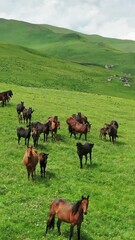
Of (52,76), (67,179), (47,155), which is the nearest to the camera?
(47,155)

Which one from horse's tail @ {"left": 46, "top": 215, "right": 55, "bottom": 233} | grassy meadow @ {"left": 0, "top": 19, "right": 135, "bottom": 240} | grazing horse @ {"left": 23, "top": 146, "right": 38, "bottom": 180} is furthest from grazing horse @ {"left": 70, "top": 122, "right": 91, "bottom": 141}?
horse's tail @ {"left": 46, "top": 215, "right": 55, "bottom": 233}

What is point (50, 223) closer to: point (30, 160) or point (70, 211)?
point (70, 211)

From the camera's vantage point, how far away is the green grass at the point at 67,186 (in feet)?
55.0

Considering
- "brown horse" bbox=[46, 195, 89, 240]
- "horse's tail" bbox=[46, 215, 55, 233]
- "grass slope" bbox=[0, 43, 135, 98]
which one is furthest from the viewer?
"grass slope" bbox=[0, 43, 135, 98]

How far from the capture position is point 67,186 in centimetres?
2112

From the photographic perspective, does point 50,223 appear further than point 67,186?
No

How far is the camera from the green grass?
16766mm

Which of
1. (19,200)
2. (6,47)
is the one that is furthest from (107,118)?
(6,47)

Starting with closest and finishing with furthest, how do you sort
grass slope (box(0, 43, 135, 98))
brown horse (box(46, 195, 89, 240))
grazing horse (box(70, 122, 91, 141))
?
1. brown horse (box(46, 195, 89, 240))
2. grazing horse (box(70, 122, 91, 141))
3. grass slope (box(0, 43, 135, 98))

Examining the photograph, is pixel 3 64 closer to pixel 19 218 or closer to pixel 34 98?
pixel 34 98

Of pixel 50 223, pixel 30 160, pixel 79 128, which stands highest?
pixel 79 128

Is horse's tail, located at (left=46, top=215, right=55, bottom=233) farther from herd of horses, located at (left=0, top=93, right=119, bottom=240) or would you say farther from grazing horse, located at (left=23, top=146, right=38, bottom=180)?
grazing horse, located at (left=23, top=146, right=38, bottom=180)

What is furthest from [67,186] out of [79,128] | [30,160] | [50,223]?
[79,128]

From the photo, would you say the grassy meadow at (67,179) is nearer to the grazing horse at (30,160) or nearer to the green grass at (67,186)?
the green grass at (67,186)
